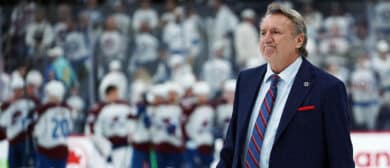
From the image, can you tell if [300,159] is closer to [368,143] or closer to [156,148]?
[368,143]

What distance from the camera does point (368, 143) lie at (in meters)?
11.1

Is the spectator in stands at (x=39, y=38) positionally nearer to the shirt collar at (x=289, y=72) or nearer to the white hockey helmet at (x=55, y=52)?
the white hockey helmet at (x=55, y=52)

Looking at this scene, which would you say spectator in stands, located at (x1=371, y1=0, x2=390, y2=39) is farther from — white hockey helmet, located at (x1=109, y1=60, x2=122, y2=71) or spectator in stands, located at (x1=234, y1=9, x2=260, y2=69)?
white hockey helmet, located at (x1=109, y1=60, x2=122, y2=71)

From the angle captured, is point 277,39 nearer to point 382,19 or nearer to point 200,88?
point 200,88

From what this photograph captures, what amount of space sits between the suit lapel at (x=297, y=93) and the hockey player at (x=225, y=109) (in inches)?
428

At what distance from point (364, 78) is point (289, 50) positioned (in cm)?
1330

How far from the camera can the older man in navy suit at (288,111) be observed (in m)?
3.74

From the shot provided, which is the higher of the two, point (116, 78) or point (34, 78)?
point (34, 78)

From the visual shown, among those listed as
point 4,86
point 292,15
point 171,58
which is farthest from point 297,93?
point 171,58

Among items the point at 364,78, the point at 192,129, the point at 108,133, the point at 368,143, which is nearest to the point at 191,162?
the point at 192,129

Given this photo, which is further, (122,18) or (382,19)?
(122,18)

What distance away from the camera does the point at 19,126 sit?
1360cm

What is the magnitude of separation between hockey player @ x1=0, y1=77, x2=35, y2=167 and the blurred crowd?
0.64 metres

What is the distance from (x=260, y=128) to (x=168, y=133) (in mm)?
11357
